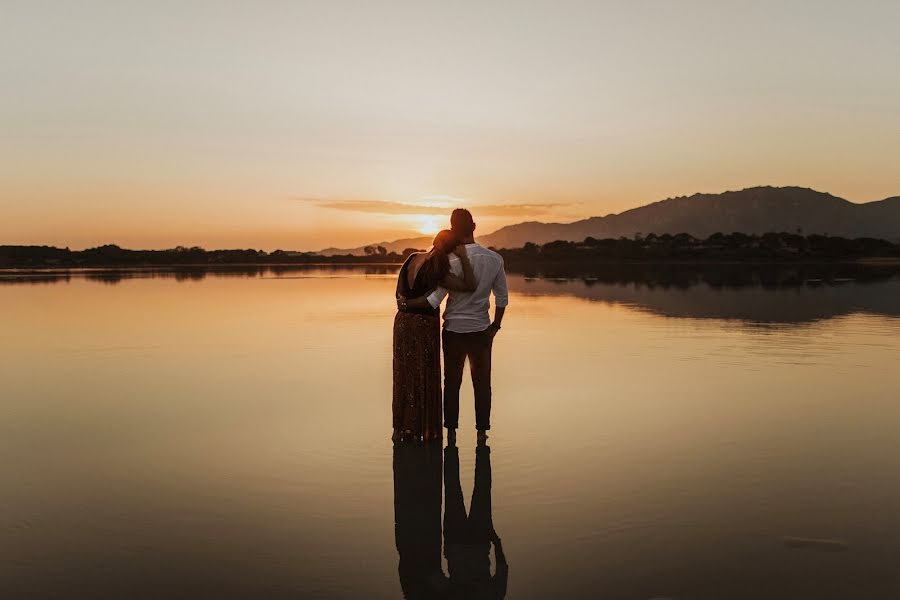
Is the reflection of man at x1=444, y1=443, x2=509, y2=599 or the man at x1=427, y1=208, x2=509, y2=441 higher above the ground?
the man at x1=427, y1=208, x2=509, y2=441

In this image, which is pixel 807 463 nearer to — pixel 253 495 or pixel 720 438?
pixel 720 438

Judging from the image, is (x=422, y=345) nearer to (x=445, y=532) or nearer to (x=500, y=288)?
(x=500, y=288)

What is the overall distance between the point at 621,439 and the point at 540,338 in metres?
9.08

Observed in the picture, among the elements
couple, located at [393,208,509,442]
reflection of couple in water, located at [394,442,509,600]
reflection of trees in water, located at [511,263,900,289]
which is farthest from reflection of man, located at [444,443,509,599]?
reflection of trees in water, located at [511,263,900,289]

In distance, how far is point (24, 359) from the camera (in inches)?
546

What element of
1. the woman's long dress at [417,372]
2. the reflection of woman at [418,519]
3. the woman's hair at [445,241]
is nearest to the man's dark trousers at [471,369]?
the woman's long dress at [417,372]

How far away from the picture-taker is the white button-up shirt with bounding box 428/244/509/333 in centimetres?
784

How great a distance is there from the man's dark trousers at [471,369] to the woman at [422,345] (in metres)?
0.14

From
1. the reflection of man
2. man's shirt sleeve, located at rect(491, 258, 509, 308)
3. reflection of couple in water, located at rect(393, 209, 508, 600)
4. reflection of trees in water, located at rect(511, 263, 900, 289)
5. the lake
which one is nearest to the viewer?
the reflection of man

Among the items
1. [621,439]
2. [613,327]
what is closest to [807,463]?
[621,439]

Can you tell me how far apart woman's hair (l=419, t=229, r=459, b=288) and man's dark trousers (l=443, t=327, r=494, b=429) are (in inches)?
24.3

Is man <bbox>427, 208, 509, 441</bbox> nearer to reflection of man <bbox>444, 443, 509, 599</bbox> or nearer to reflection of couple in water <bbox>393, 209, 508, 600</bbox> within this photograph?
reflection of couple in water <bbox>393, 209, 508, 600</bbox>

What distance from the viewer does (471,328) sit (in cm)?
786

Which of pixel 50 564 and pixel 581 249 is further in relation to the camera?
pixel 581 249
